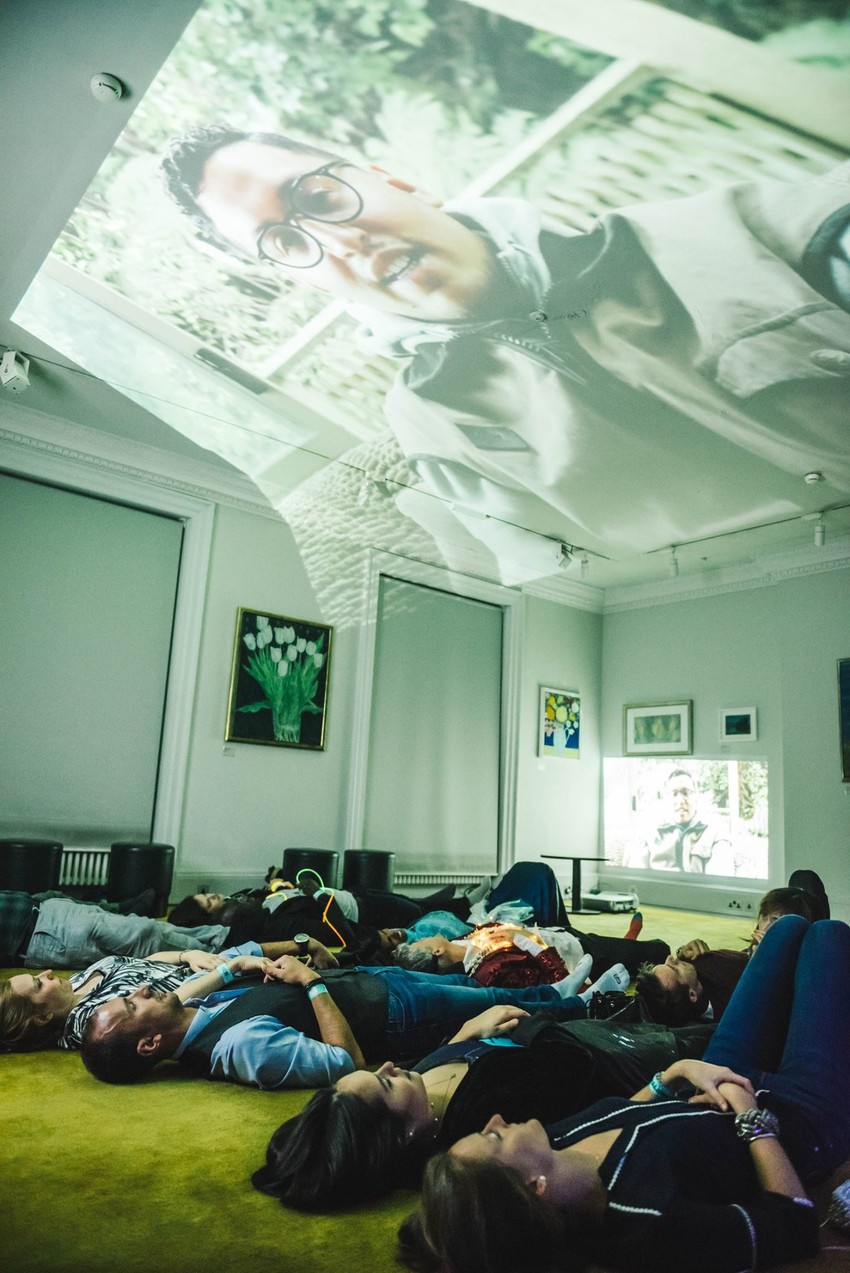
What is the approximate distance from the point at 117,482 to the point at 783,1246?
5172 millimetres

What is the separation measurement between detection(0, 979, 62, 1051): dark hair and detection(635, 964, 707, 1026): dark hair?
1811 millimetres

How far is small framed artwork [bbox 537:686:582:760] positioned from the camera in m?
7.61

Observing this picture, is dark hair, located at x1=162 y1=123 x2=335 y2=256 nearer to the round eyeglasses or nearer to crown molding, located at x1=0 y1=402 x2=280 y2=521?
the round eyeglasses

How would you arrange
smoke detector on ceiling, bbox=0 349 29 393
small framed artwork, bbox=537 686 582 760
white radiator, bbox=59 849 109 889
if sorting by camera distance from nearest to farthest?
1. smoke detector on ceiling, bbox=0 349 29 393
2. white radiator, bbox=59 849 109 889
3. small framed artwork, bbox=537 686 582 760

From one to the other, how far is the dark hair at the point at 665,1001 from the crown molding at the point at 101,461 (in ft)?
13.9

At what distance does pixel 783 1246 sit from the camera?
4.04 feet

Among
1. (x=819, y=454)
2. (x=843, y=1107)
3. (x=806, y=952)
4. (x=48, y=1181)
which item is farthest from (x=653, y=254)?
(x=48, y=1181)

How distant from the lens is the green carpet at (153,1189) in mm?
1318

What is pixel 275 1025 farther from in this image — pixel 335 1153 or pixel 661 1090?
pixel 661 1090

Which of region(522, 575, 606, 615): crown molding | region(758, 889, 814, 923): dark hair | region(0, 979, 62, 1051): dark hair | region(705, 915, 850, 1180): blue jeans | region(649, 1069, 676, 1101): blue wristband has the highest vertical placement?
region(522, 575, 606, 615): crown molding

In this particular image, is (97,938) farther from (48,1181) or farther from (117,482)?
(117,482)

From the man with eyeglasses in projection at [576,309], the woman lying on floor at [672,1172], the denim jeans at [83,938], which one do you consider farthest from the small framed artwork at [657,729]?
the woman lying on floor at [672,1172]

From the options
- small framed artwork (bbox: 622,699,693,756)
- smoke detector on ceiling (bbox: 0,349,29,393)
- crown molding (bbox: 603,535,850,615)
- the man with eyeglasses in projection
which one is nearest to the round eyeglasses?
the man with eyeglasses in projection

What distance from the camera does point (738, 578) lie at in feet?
23.7
